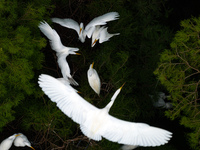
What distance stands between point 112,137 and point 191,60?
0.86 metres

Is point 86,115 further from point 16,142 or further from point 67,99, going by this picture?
point 16,142

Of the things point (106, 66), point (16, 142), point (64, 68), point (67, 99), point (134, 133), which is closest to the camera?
point (134, 133)

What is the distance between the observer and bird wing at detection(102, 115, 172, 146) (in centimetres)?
156

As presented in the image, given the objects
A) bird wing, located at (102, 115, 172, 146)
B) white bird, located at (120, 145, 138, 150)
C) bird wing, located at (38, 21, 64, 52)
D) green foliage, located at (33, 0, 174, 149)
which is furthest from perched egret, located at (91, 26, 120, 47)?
white bird, located at (120, 145, 138, 150)

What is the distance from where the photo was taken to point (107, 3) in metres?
2.43

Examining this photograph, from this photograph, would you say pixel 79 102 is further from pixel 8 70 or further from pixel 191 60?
pixel 191 60

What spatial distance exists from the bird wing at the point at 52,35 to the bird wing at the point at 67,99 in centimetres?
39

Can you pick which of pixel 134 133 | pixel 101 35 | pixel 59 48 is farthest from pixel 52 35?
pixel 134 133

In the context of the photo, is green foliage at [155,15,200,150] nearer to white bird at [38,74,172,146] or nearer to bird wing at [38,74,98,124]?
white bird at [38,74,172,146]

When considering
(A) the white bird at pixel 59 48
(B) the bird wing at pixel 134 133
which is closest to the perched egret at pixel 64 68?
(A) the white bird at pixel 59 48

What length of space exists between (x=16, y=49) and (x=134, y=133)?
0.88 meters

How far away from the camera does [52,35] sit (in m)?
2.02

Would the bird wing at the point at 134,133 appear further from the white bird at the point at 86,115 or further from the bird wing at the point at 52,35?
the bird wing at the point at 52,35

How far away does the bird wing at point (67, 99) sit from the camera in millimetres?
1716
